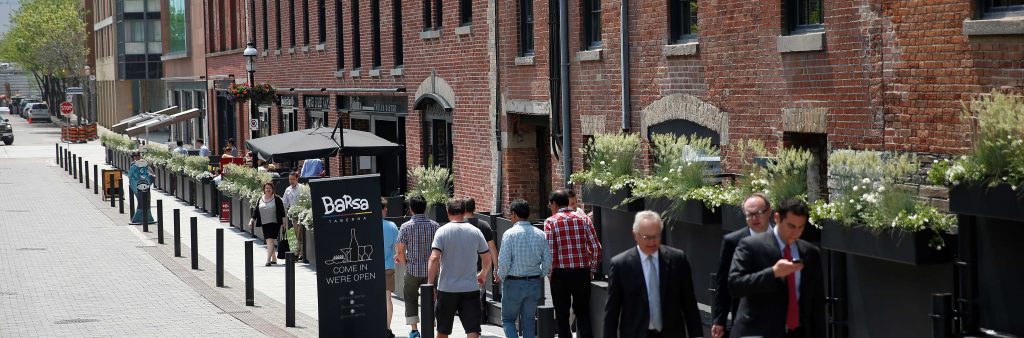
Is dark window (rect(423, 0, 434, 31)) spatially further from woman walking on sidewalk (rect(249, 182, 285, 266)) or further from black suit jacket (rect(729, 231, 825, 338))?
black suit jacket (rect(729, 231, 825, 338))

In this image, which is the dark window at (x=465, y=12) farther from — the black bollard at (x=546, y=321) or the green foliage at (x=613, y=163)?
the black bollard at (x=546, y=321)

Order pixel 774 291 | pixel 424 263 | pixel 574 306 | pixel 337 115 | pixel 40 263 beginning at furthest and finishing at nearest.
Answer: pixel 337 115
pixel 40 263
pixel 424 263
pixel 574 306
pixel 774 291

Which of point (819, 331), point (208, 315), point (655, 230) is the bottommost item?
point (208, 315)

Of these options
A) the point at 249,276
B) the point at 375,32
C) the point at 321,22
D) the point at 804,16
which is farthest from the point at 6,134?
the point at 804,16

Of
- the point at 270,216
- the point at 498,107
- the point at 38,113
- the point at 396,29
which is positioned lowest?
the point at 270,216

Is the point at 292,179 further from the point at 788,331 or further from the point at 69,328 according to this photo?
the point at 788,331

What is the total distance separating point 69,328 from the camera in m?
15.9

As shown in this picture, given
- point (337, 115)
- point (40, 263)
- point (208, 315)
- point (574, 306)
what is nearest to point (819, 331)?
point (574, 306)

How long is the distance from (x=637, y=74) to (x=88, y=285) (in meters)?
8.25

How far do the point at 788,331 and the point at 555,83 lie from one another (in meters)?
11.4

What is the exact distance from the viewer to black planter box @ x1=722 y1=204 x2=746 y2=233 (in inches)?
461

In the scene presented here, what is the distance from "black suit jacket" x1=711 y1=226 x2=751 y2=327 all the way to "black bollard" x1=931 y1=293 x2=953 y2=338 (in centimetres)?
130

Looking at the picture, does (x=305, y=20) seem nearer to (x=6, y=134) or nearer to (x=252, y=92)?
(x=252, y=92)

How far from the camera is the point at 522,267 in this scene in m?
12.4
